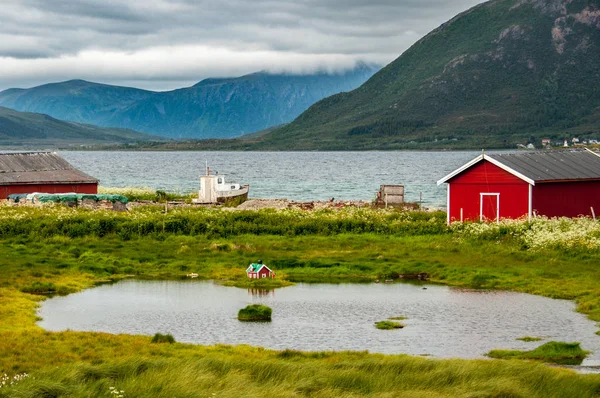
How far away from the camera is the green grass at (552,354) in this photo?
22828 millimetres

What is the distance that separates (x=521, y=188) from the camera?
159 feet

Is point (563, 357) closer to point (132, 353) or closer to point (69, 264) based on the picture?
point (132, 353)

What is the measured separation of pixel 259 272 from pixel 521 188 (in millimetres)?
17424

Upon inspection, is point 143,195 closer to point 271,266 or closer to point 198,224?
point 198,224

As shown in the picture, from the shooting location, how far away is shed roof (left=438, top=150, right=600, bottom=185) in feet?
159

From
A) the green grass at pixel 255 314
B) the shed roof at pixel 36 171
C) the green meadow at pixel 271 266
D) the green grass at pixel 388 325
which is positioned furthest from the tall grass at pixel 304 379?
the shed roof at pixel 36 171

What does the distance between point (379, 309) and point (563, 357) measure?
8948 millimetres

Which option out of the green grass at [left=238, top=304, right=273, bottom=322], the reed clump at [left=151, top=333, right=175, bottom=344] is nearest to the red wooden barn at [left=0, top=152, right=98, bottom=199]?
the green grass at [left=238, top=304, right=273, bottom=322]

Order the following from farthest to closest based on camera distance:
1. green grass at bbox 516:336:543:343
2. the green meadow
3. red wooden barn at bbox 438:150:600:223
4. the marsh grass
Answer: the marsh grass
red wooden barn at bbox 438:150:600:223
green grass at bbox 516:336:543:343
the green meadow

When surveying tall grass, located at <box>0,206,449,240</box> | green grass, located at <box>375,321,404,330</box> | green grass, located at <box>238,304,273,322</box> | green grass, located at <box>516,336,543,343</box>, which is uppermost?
tall grass, located at <box>0,206,449,240</box>

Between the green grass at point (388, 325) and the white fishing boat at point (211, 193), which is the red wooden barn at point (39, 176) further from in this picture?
the green grass at point (388, 325)

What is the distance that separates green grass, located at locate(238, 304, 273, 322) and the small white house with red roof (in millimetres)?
8072

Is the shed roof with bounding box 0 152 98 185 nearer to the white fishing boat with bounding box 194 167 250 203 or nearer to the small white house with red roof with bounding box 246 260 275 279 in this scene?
the white fishing boat with bounding box 194 167 250 203

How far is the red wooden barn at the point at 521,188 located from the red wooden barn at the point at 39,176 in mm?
32111
